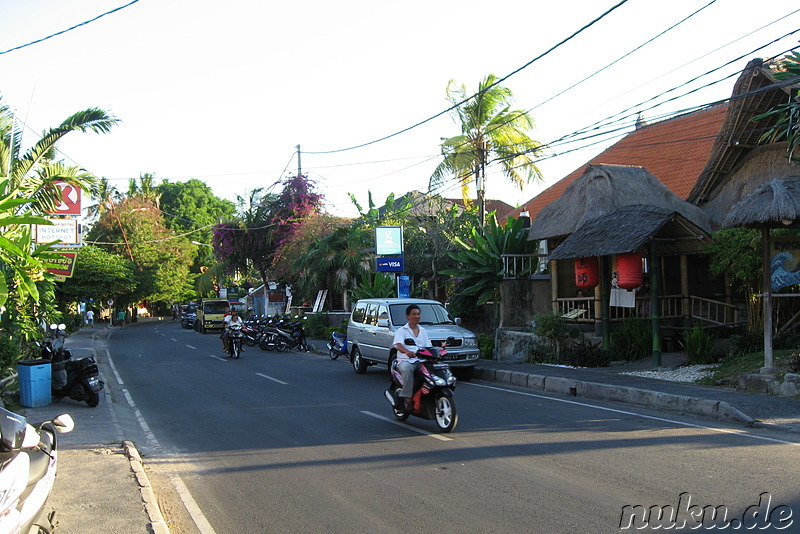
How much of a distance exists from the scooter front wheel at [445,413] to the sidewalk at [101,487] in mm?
3834

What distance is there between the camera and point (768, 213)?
11109 mm

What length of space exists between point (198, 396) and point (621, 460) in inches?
353

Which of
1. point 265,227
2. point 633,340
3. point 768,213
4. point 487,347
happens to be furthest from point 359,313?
point 265,227

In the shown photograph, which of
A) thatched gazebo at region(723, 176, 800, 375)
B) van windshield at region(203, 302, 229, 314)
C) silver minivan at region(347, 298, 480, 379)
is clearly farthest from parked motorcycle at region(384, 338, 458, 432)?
van windshield at region(203, 302, 229, 314)

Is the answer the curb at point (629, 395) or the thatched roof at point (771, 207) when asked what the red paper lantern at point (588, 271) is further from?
the thatched roof at point (771, 207)

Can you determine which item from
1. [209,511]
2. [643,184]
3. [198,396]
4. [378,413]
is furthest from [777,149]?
[209,511]

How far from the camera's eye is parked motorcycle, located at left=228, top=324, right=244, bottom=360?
75.3 feet

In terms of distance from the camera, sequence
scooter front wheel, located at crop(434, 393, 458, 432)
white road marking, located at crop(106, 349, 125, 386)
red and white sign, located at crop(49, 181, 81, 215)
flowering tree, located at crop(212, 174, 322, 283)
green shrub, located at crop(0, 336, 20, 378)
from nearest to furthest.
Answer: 1. scooter front wheel, located at crop(434, 393, 458, 432)
2. green shrub, located at crop(0, 336, 20, 378)
3. white road marking, located at crop(106, 349, 125, 386)
4. red and white sign, located at crop(49, 181, 81, 215)
5. flowering tree, located at crop(212, 174, 322, 283)

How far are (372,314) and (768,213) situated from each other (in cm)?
935

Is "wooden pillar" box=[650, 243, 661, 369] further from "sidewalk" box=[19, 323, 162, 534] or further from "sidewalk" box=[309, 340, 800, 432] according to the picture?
"sidewalk" box=[19, 323, 162, 534]

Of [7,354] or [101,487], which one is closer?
[101,487]

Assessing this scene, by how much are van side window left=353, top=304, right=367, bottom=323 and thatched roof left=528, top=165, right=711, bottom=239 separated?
5565 millimetres

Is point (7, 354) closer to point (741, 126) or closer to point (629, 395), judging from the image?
point (629, 395)

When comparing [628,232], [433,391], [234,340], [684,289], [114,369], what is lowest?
[114,369]
